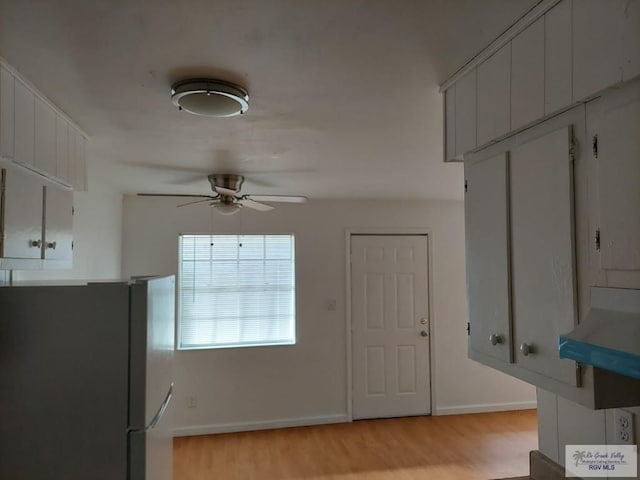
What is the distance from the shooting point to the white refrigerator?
1553 millimetres

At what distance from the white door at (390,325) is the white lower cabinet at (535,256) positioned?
318 cm

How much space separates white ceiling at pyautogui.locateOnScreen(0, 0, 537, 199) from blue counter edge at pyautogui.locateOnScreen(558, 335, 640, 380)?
898 mm

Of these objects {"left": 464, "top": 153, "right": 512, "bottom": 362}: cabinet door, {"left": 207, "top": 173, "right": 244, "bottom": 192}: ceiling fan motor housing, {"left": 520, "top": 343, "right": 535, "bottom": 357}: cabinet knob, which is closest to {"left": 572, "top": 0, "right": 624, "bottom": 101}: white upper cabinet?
{"left": 464, "top": 153, "right": 512, "bottom": 362}: cabinet door

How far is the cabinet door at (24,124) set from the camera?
1.50 meters

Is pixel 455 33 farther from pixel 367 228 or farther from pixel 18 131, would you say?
pixel 367 228

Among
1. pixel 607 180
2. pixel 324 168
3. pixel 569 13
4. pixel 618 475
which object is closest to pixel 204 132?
pixel 324 168

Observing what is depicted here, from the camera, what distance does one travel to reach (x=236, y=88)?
158 centimetres

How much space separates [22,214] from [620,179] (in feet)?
6.42

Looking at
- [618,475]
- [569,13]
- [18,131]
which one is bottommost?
[618,475]

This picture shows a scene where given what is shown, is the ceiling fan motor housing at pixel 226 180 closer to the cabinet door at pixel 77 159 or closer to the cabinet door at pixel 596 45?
the cabinet door at pixel 77 159

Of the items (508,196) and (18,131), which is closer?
(508,196)

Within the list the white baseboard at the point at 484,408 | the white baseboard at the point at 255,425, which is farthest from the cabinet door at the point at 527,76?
the white baseboard at the point at 484,408

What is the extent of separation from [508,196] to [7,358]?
190cm

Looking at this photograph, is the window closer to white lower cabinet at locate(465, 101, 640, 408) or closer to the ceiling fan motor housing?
the ceiling fan motor housing
